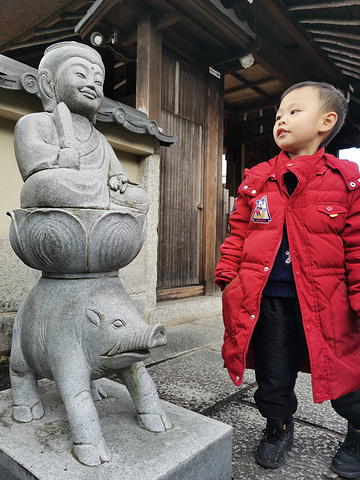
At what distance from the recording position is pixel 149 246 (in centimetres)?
445

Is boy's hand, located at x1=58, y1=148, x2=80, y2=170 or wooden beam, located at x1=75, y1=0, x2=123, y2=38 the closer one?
boy's hand, located at x1=58, y1=148, x2=80, y2=170

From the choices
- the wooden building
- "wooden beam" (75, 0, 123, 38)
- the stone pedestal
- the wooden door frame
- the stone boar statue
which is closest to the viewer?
the stone pedestal

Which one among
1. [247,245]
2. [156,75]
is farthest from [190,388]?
[156,75]

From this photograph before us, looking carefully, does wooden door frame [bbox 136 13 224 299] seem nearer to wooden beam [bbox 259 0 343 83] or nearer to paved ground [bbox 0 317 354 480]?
wooden beam [bbox 259 0 343 83]

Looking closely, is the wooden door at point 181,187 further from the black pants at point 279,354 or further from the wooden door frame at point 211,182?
the black pants at point 279,354

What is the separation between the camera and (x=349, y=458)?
5.78ft

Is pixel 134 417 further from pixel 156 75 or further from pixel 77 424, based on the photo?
pixel 156 75

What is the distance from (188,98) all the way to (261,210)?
387 cm

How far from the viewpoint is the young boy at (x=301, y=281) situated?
5.56ft

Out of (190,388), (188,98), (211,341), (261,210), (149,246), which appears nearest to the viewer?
(261,210)

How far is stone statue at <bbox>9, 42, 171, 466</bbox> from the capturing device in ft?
4.87

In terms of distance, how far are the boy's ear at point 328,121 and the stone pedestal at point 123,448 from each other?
1.53 metres

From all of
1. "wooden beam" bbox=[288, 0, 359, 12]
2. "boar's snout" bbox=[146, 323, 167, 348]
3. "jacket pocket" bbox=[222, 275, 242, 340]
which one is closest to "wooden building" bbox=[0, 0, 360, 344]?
"wooden beam" bbox=[288, 0, 359, 12]

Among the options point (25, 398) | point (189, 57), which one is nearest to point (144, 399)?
point (25, 398)
